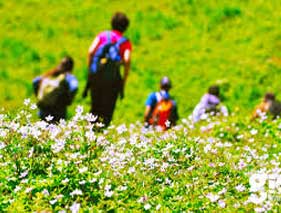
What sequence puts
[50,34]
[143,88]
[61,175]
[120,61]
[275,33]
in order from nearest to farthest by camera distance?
1. [61,175]
2. [120,61]
3. [143,88]
4. [275,33]
5. [50,34]

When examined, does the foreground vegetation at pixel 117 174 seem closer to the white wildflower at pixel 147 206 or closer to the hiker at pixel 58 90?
the white wildflower at pixel 147 206

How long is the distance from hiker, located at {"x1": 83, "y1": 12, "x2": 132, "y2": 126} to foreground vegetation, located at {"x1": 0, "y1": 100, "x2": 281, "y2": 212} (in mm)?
4740

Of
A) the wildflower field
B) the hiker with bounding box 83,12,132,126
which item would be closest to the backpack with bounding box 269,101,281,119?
the wildflower field

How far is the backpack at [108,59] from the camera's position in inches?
461

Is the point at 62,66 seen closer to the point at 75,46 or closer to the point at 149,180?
the point at 149,180

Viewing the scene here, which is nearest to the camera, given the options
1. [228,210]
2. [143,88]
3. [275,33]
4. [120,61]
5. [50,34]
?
[228,210]

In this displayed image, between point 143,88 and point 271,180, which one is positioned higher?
point 143,88

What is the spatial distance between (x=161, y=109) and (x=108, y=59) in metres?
1.74

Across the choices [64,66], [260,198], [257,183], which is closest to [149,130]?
[64,66]

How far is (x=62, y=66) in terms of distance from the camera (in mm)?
12289

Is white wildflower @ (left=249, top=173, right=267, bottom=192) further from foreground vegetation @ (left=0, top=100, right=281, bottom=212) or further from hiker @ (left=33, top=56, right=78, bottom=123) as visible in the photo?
hiker @ (left=33, top=56, right=78, bottom=123)

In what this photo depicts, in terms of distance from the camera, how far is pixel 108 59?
11.7 m

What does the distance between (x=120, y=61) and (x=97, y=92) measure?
2.04 ft

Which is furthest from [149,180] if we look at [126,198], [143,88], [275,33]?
[275,33]
